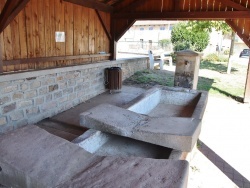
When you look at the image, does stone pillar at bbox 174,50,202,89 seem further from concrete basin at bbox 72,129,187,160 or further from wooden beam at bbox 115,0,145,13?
concrete basin at bbox 72,129,187,160

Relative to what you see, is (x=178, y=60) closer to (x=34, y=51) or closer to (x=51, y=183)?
(x=34, y=51)

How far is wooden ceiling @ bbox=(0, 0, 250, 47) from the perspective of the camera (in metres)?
6.09

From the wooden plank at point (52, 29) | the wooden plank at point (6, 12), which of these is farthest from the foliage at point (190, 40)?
the wooden plank at point (6, 12)

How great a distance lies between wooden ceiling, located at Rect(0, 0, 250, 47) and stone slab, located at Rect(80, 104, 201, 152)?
3.78 meters

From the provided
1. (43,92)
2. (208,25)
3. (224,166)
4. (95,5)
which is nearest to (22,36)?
(43,92)

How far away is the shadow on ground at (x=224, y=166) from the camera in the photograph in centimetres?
302

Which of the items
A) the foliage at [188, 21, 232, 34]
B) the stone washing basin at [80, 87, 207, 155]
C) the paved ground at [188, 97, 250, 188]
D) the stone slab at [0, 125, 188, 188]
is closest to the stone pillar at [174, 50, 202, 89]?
the paved ground at [188, 97, 250, 188]

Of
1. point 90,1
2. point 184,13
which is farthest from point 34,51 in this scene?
point 184,13

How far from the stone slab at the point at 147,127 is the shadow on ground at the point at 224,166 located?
1.13 m

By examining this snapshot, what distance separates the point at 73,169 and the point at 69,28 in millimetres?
4603

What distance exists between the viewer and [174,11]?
669 centimetres

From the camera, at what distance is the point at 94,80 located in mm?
6699

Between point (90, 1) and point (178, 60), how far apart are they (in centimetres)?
293

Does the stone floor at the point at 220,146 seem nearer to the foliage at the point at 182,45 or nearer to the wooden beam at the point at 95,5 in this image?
the wooden beam at the point at 95,5
